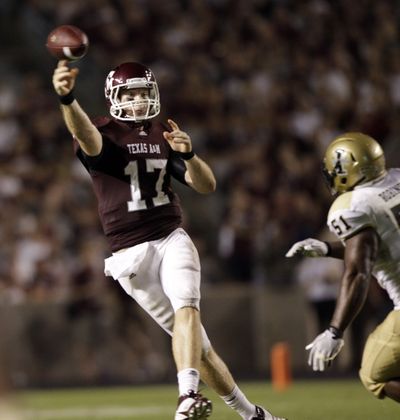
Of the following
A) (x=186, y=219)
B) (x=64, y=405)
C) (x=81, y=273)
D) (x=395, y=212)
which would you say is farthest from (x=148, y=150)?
(x=186, y=219)

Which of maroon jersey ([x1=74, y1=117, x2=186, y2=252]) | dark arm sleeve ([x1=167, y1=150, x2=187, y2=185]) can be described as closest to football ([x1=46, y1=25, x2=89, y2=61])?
maroon jersey ([x1=74, y1=117, x2=186, y2=252])

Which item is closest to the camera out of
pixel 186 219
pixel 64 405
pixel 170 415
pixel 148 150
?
pixel 148 150

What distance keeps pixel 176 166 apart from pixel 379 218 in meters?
1.40

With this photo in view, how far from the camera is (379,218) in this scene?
5.02 meters

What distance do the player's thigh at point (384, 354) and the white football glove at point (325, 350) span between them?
303 mm

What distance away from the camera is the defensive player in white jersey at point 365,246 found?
4.89m

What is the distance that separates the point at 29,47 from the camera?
14.9m

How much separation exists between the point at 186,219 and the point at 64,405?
12.9 ft

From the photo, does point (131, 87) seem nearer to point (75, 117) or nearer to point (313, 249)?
point (75, 117)

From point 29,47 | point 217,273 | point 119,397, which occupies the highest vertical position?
point 29,47

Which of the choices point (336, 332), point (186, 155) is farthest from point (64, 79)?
point (336, 332)

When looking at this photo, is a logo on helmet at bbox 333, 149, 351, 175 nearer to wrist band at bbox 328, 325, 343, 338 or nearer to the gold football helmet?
the gold football helmet

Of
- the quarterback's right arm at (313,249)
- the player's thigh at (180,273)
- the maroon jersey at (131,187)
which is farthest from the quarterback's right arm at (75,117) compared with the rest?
the quarterback's right arm at (313,249)

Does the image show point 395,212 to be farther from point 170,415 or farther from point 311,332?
point 311,332
